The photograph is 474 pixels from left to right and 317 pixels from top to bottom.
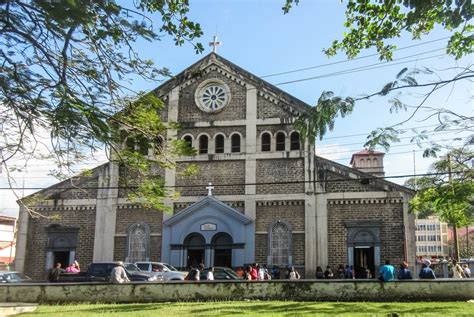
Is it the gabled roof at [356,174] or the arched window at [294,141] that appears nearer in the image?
the gabled roof at [356,174]

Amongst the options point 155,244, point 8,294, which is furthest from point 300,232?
point 8,294

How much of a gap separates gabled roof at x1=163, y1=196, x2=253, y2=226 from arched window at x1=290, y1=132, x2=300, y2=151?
13.3ft

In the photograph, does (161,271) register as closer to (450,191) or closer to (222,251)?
(222,251)

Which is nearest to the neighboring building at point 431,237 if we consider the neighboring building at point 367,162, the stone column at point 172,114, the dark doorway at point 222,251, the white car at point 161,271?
the neighboring building at point 367,162

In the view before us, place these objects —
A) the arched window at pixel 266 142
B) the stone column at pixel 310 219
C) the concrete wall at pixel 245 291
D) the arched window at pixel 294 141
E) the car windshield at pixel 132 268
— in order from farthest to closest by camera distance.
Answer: the arched window at pixel 266 142 < the arched window at pixel 294 141 < the stone column at pixel 310 219 < the car windshield at pixel 132 268 < the concrete wall at pixel 245 291

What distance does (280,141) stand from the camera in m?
25.7

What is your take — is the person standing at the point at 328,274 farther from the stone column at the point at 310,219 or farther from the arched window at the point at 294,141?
the arched window at the point at 294,141

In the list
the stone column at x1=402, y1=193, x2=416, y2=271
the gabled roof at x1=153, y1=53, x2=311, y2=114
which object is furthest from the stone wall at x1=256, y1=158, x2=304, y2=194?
the stone column at x1=402, y1=193, x2=416, y2=271

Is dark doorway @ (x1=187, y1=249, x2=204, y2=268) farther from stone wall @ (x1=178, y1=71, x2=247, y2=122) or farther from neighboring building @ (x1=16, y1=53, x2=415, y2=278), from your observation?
stone wall @ (x1=178, y1=71, x2=247, y2=122)

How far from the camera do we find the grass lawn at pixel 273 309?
11758 mm

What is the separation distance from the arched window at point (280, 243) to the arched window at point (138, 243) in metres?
6.03

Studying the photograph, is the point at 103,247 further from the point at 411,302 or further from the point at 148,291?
the point at 411,302

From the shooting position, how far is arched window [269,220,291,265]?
24094mm

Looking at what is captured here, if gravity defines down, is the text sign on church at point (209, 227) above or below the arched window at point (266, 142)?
below
